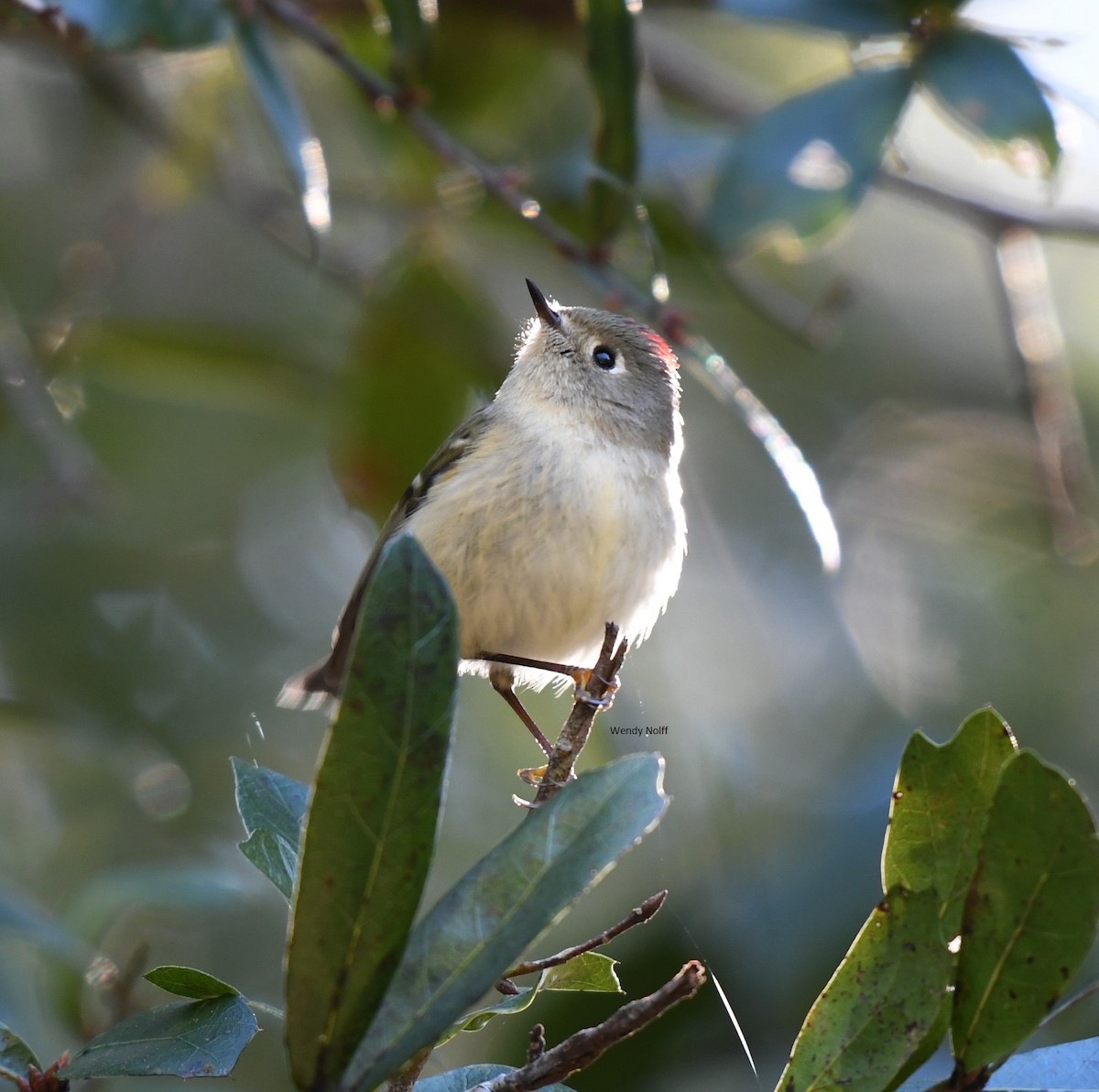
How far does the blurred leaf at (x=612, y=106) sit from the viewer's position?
236cm

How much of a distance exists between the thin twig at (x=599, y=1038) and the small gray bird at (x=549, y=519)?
→ 3.65 feet

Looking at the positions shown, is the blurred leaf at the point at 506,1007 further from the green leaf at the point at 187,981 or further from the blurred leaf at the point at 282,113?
the blurred leaf at the point at 282,113

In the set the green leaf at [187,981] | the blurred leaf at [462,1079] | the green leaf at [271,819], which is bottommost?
the blurred leaf at [462,1079]

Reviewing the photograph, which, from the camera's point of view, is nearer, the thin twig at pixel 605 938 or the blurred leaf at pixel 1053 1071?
the blurred leaf at pixel 1053 1071

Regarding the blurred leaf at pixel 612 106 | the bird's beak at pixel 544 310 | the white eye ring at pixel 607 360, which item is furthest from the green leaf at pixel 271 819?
the white eye ring at pixel 607 360

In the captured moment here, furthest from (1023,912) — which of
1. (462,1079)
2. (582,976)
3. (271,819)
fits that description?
(271,819)

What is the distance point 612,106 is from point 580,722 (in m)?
1.34

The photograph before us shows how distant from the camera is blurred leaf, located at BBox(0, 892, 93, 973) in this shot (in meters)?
2.38

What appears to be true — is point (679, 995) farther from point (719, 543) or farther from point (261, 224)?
point (719, 543)

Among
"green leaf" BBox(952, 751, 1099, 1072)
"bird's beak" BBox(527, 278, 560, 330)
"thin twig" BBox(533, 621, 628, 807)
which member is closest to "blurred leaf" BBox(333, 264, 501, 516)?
"bird's beak" BBox(527, 278, 560, 330)

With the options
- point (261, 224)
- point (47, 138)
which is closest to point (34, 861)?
point (261, 224)

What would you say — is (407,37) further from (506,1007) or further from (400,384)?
(506,1007)

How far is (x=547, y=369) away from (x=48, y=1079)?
1842 millimetres

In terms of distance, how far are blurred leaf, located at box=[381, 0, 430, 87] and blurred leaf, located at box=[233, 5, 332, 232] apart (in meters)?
0.21
